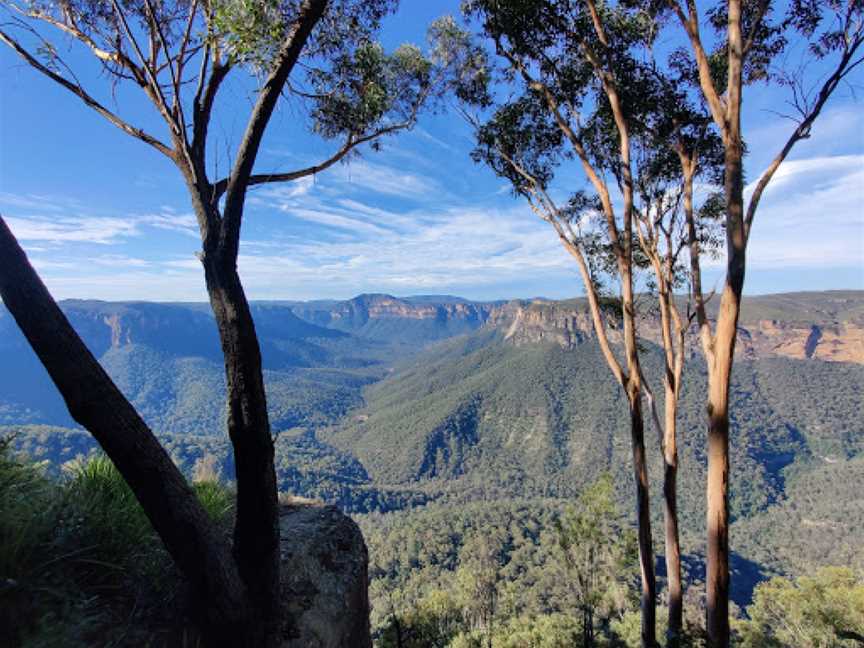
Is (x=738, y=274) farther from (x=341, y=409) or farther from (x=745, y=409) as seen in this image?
(x=341, y=409)

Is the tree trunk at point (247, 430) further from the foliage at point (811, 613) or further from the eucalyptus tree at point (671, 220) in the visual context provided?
the foliage at point (811, 613)

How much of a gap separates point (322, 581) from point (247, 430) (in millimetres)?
2319

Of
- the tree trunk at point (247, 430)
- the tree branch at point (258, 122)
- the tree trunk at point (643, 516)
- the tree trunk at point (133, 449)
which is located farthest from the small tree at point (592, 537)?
the tree branch at point (258, 122)

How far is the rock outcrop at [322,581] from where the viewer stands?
3.57 metres

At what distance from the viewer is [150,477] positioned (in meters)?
2.34

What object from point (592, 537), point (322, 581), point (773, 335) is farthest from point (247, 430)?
point (773, 335)

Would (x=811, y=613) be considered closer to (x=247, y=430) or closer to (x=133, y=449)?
(x=247, y=430)

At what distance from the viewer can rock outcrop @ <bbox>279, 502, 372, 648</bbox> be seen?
3.57m

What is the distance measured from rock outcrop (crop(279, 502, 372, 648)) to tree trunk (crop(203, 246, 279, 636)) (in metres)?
0.86

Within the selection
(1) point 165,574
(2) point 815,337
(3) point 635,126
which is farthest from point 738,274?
(2) point 815,337

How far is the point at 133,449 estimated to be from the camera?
2.28 meters

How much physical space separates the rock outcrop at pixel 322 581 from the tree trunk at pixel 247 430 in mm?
862

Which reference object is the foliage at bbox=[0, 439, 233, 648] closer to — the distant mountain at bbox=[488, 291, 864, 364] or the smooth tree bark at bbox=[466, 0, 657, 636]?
the smooth tree bark at bbox=[466, 0, 657, 636]

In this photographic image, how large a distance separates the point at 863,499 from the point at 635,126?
99.9 m
